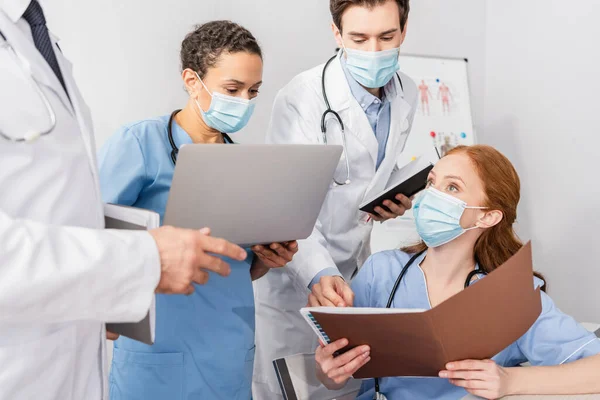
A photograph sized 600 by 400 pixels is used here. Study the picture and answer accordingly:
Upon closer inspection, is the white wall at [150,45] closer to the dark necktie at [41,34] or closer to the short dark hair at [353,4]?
the short dark hair at [353,4]

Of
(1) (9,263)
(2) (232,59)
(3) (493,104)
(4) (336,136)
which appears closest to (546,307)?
(4) (336,136)

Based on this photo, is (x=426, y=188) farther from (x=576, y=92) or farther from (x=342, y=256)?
(x=576, y=92)

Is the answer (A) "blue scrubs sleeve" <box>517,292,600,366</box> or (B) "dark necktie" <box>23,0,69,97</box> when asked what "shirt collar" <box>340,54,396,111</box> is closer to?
(A) "blue scrubs sleeve" <box>517,292,600,366</box>

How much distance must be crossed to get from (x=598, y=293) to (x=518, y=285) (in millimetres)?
1953

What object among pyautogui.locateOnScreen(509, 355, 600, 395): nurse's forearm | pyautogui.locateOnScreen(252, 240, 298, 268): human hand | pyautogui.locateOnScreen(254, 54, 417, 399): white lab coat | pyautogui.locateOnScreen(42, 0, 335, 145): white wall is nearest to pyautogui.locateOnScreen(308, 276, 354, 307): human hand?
pyautogui.locateOnScreen(252, 240, 298, 268): human hand

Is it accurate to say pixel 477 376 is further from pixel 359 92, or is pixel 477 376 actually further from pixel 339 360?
pixel 359 92

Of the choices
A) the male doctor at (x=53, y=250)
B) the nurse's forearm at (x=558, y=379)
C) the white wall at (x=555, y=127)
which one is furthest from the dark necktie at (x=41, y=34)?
the white wall at (x=555, y=127)

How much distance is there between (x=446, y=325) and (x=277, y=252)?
18.2 inches

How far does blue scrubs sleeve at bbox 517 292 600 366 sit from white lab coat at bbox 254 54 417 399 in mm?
540

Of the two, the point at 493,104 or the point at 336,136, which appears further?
the point at 493,104

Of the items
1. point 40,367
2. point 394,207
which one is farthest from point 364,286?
point 40,367

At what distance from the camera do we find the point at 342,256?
5.99 ft

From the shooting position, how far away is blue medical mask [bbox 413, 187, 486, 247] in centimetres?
154

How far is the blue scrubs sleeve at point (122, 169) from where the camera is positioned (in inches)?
52.3
